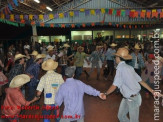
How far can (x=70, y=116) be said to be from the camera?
8.24 ft

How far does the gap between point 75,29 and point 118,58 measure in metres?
19.3

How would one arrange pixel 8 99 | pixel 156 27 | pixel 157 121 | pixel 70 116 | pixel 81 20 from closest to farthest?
pixel 70 116
pixel 8 99
pixel 157 121
pixel 81 20
pixel 156 27

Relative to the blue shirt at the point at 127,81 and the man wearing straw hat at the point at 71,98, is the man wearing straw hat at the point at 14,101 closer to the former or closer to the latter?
the man wearing straw hat at the point at 71,98

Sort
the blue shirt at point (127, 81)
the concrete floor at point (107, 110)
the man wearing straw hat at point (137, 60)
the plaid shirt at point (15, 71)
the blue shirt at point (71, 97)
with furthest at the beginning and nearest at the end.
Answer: the man wearing straw hat at point (137, 60) < the concrete floor at point (107, 110) < the plaid shirt at point (15, 71) < the blue shirt at point (127, 81) < the blue shirt at point (71, 97)

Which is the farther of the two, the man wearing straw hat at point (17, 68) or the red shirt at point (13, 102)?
the man wearing straw hat at point (17, 68)

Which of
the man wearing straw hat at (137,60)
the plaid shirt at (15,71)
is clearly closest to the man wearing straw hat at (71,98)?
the plaid shirt at (15,71)

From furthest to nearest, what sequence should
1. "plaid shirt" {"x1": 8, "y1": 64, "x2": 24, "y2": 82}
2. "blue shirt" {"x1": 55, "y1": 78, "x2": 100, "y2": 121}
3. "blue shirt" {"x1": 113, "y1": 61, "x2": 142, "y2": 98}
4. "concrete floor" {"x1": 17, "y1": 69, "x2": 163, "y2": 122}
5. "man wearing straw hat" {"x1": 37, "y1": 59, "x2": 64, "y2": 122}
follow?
"concrete floor" {"x1": 17, "y1": 69, "x2": 163, "y2": 122} < "plaid shirt" {"x1": 8, "y1": 64, "x2": 24, "y2": 82} < "man wearing straw hat" {"x1": 37, "y1": 59, "x2": 64, "y2": 122} < "blue shirt" {"x1": 113, "y1": 61, "x2": 142, "y2": 98} < "blue shirt" {"x1": 55, "y1": 78, "x2": 100, "y2": 121}

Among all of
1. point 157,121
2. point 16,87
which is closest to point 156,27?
point 157,121

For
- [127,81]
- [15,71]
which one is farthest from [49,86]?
[15,71]

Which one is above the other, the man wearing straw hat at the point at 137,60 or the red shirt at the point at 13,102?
the man wearing straw hat at the point at 137,60

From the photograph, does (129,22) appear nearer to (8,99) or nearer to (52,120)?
(52,120)

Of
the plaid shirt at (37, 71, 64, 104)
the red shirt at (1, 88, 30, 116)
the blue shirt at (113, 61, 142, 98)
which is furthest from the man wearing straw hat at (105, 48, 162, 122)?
the red shirt at (1, 88, 30, 116)

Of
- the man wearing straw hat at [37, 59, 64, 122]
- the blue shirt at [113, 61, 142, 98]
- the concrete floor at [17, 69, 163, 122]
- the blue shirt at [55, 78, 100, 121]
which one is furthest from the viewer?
the concrete floor at [17, 69, 163, 122]

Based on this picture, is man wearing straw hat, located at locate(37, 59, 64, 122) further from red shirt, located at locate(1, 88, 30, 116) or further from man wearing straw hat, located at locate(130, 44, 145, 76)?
man wearing straw hat, located at locate(130, 44, 145, 76)
